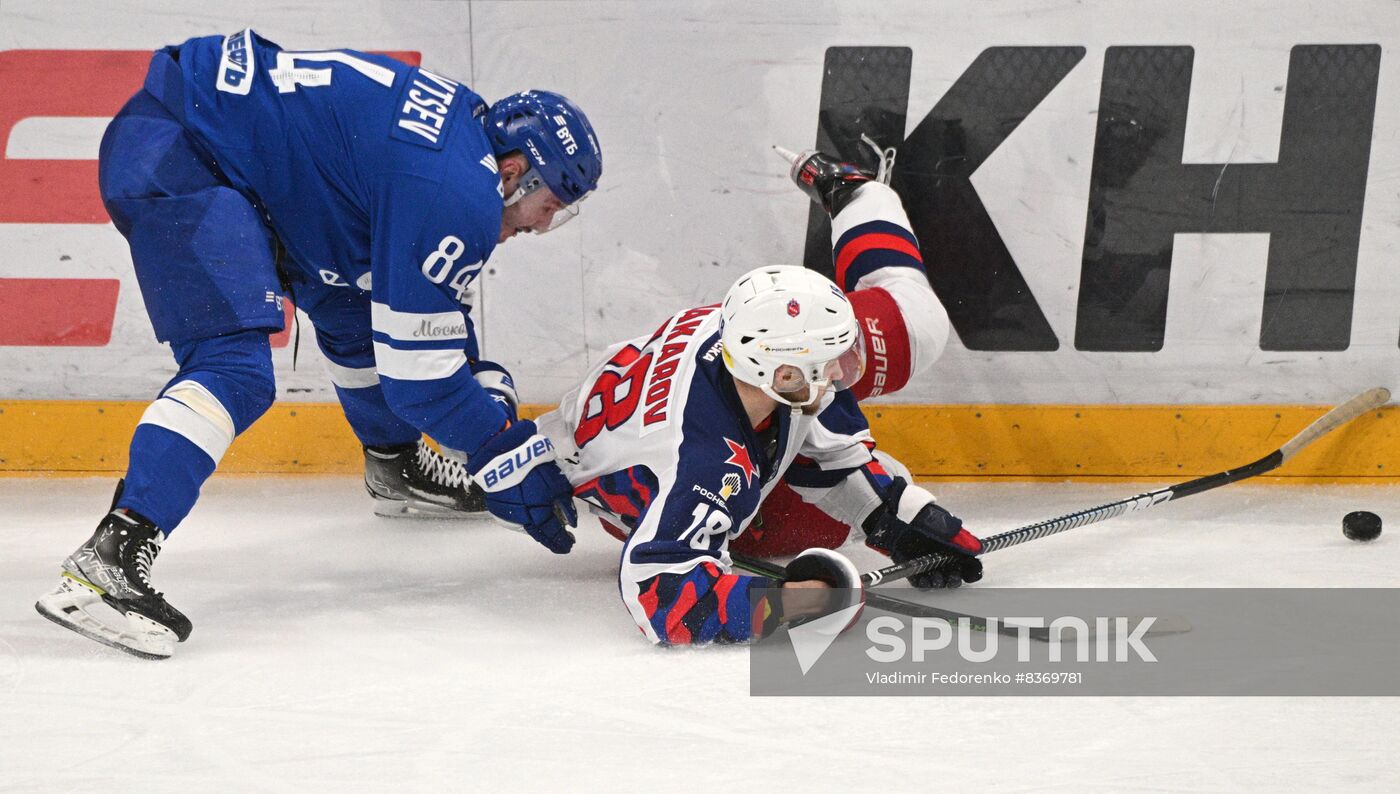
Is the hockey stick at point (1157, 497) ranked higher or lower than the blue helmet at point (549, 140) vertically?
lower

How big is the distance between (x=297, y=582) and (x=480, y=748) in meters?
1.06

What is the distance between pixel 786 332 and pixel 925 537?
0.68m

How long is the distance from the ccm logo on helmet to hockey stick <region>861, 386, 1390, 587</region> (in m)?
0.70

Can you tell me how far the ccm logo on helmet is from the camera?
8.68ft

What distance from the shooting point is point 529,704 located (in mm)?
2184

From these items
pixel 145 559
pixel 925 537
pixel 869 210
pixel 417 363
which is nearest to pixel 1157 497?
pixel 925 537

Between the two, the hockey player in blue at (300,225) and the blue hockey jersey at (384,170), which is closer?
the hockey player in blue at (300,225)

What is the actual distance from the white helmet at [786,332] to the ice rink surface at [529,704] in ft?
1.68

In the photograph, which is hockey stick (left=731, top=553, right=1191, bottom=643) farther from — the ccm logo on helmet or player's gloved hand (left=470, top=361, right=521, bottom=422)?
player's gloved hand (left=470, top=361, right=521, bottom=422)

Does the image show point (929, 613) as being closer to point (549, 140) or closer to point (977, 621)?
point (977, 621)

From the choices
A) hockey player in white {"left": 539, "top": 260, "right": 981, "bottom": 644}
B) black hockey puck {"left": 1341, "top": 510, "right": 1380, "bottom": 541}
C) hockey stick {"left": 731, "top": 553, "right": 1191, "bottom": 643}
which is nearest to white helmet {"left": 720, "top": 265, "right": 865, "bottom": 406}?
hockey player in white {"left": 539, "top": 260, "right": 981, "bottom": 644}

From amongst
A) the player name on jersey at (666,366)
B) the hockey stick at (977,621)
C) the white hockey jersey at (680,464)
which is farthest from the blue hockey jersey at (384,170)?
the hockey stick at (977,621)

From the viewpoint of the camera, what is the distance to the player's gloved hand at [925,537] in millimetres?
2783

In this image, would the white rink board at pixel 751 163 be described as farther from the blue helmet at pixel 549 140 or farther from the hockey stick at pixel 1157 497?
the blue helmet at pixel 549 140
